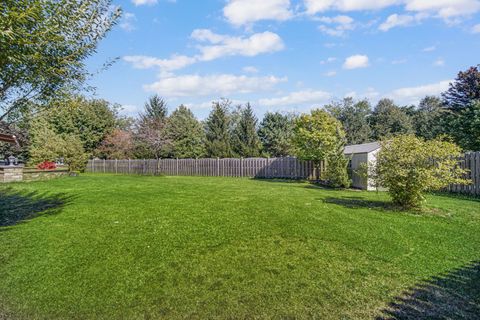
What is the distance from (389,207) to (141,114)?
1062 inches

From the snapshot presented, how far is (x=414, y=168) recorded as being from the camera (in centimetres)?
666

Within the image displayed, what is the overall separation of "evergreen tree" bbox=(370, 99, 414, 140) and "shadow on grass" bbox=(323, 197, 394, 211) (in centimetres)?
3034

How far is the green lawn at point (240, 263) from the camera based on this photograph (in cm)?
325

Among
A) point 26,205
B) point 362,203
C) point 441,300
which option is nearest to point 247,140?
point 362,203

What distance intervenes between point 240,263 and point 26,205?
22.9 feet

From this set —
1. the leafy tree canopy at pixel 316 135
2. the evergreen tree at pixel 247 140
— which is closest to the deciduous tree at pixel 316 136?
the leafy tree canopy at pixel 316 135

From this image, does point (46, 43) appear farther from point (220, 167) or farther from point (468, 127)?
point (468, 127)

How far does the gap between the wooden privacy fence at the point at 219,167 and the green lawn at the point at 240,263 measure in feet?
36.7

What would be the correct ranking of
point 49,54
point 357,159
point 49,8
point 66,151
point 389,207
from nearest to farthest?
point 49,8, point 49,54, point 389,207, point 357,159, point 66,151

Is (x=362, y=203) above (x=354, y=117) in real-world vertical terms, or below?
below

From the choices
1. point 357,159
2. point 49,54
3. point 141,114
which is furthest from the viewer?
point 141,114

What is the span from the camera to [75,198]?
8.94 m

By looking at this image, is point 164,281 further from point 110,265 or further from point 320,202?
point 320,202

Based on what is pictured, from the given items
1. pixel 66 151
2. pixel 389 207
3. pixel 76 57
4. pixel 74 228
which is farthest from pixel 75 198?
pixel 66 151
